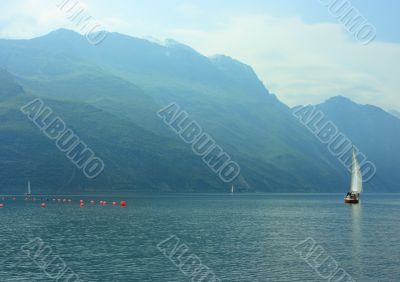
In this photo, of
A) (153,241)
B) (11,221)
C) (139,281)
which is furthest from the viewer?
(11,221)

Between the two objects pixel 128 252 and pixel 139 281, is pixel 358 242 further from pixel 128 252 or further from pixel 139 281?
pixel 139 281

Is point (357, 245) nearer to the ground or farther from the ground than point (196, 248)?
farther from the ground

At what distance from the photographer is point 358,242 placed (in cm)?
11125

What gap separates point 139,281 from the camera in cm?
6781

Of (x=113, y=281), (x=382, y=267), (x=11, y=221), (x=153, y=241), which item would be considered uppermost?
(x=11, y=221)

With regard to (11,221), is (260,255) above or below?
below

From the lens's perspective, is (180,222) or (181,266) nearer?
(181,266)

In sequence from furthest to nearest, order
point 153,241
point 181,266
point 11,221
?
1. point 11,221
2. point 153,241
3. point 181,266

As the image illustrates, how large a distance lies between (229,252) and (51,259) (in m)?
29.5

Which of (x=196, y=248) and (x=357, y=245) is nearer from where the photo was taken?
(x=196, y=248)

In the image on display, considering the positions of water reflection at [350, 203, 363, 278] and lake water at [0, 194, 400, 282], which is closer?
lake water at [0, 194, 400, 282]

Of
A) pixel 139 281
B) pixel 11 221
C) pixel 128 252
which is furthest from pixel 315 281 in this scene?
pixel 11 221

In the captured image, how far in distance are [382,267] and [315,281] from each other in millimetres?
Answer: 15601

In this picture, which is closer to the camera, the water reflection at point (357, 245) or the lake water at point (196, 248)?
the lake water at point (196, 248)
